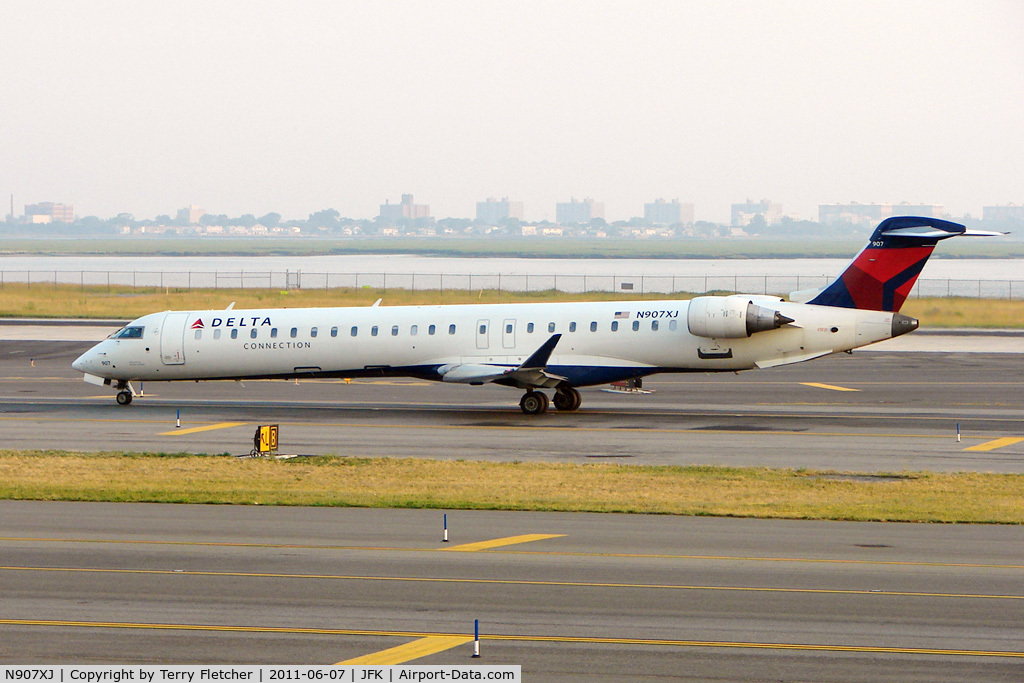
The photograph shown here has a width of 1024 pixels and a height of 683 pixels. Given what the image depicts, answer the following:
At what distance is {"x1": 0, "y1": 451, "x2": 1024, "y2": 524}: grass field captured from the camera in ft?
63.5

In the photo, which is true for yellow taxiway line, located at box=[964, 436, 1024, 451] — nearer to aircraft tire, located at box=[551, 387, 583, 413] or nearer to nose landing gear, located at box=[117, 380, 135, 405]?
aircraft tire, located at box=[551, 387, 583, 413]

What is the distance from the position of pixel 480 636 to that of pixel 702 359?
20471 mm

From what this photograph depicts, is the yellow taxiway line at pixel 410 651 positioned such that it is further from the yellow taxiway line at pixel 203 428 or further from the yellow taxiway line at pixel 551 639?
the yellow taxiway line at pixel 203 428

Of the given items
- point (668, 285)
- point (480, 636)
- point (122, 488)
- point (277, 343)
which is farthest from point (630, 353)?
point (668, 285)

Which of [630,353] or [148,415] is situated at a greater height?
[630,353]

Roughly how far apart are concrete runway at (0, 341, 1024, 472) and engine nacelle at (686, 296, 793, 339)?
241 centimetres

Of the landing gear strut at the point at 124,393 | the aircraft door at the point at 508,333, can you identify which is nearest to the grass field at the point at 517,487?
the aircraft door at the point at 508,333

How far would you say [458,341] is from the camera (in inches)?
1315

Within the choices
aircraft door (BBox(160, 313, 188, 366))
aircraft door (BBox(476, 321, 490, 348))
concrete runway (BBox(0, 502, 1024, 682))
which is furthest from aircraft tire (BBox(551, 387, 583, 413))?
concrete runway (BBox(0, 502, 1024, 682))

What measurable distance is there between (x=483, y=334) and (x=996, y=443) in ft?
45.5

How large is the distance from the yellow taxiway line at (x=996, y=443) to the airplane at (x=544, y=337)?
4.39m

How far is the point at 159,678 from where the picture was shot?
35.8 ft

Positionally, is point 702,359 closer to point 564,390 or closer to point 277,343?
point 564,390

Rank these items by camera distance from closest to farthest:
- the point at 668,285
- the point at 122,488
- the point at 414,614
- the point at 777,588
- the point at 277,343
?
the point at 414,614 → the point at 777,588 → the point at 122,488 → the point at 277,343 → the point at 668,285
